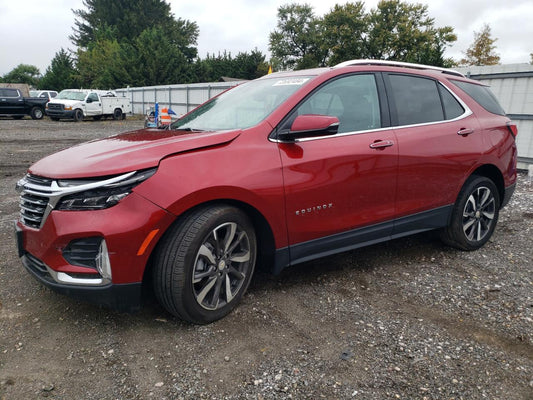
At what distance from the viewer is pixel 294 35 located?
205ft

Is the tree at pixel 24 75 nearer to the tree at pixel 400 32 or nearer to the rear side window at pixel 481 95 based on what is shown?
the tree at pixel 400 32

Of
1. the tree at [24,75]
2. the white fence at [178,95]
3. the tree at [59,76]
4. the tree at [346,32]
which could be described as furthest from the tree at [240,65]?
the tree at [24,75]

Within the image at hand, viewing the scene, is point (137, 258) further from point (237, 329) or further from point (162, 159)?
point (237, 329)

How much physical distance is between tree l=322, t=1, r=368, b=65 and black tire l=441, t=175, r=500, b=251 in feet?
163

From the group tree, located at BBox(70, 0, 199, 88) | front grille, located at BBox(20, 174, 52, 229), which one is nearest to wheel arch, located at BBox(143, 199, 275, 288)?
front grille, located at BBox(20, 174, 52, 229)

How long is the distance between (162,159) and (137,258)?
0.60m

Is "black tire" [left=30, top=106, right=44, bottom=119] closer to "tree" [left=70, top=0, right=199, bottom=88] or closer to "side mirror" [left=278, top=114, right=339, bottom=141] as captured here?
"tree" [left=70, top=0, right=199, bottom=88]

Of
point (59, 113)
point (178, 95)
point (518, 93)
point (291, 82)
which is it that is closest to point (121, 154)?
point (291, 82)

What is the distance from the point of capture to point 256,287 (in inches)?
135

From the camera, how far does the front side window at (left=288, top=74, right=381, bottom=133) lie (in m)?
3.23

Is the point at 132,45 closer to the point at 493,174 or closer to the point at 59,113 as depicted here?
the point at 59,113

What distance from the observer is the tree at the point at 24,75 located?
86500 millimetres

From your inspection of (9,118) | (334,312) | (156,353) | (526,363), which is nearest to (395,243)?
(334,312)

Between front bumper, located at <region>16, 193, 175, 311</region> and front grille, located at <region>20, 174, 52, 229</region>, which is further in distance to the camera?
front grille, located at <region>20, 174, 52, 229</region>
